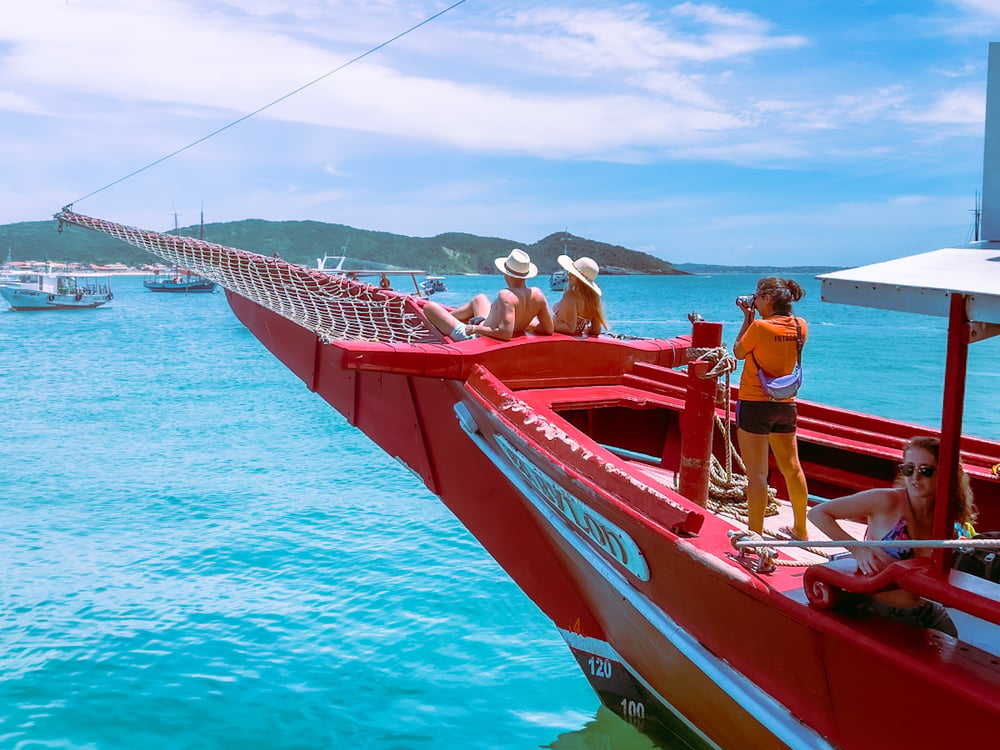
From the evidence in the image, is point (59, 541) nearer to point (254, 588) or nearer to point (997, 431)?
point (254, 588)

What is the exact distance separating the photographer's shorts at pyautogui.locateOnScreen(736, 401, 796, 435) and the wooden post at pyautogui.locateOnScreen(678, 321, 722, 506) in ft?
1.31

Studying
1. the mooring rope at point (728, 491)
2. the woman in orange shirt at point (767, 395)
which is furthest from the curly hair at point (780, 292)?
the mooring rope at point (728, 491)

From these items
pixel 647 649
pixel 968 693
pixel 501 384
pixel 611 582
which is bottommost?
pixel 647 649

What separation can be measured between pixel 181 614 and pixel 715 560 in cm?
657

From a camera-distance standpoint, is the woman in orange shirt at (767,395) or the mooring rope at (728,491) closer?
the woman in orange shirt at (767,395)

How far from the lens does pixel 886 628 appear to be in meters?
2.72

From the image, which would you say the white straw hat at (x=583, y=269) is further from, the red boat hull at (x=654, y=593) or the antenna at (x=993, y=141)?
the antenna at (x=993, y=141)

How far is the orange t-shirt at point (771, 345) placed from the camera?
12.9 feet

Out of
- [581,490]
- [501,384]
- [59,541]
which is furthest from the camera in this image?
[59,541]

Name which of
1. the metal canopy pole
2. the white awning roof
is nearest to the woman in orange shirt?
the white awning roof

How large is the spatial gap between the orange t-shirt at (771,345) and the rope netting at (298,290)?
2.90 metres

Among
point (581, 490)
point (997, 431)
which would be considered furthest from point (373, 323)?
point (997, 431)

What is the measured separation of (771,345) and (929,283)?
1.54 meters

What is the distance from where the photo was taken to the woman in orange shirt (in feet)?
13.0
